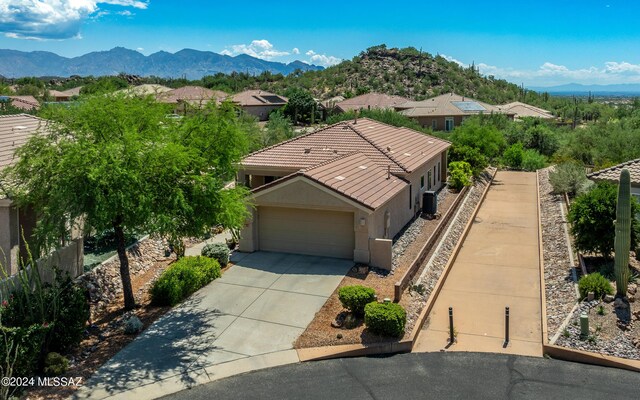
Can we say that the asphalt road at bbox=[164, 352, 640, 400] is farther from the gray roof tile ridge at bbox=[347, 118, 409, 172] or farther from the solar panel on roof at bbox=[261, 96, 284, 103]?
the solar panel on roof at bbox=[261, 96, 284, 103]

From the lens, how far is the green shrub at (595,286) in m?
15.1

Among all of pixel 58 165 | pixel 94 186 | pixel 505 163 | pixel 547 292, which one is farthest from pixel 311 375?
pixel 505 163

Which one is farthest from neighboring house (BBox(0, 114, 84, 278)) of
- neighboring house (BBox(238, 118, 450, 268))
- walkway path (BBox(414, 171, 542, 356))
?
walkway path (BBox(414, 171, 542, 356))

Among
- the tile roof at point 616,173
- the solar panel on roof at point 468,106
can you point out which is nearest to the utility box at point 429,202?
the tile roof at point 616,173

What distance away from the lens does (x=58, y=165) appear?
12.4m

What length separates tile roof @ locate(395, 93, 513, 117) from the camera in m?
60.9

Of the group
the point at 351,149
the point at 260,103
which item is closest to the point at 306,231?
the point at 351,149

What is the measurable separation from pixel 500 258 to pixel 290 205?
8187 millimetres

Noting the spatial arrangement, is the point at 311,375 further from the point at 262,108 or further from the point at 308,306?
the point at 262,108

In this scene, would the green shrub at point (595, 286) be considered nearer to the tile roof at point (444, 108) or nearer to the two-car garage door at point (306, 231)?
the two-car garage door at point (306, 231)

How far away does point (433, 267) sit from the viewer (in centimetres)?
1873

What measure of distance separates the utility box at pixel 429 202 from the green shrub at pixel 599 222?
823 cm

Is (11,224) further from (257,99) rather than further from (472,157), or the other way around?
(257,99)

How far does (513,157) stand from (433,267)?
28925 mm
